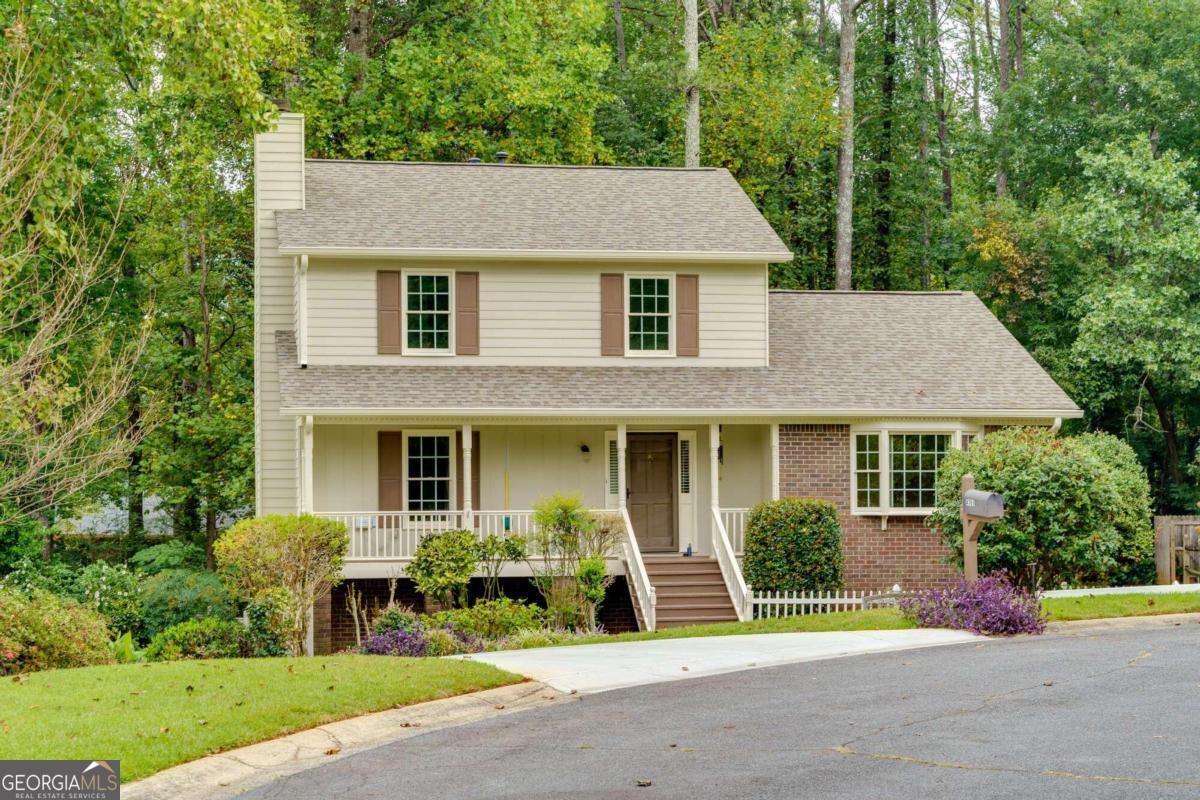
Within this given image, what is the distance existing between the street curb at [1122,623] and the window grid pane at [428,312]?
1138cm

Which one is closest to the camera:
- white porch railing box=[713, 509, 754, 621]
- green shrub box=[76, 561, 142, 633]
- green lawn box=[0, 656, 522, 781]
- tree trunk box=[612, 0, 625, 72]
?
green lawn box=[0, 656, 522, 781]

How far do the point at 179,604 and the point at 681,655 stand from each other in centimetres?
946

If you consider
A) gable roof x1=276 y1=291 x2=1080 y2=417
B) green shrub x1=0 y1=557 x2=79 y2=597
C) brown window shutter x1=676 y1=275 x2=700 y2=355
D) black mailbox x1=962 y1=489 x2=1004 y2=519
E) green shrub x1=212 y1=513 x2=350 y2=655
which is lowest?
green shrub x1=0 y1=557 x2=79 y2=597

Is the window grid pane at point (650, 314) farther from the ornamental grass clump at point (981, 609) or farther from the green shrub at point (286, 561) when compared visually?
the ornamental grass clump at point (981, 609)

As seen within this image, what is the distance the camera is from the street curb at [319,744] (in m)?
10.0

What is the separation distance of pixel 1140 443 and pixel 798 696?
22880 millimetres

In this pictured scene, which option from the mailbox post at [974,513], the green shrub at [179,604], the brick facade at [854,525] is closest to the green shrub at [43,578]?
the green shrub at [179,604]

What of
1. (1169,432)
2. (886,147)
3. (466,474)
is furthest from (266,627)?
(886,147)

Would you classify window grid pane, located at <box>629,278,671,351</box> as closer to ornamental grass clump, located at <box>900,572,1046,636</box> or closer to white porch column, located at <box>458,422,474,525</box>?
white porch column, located at <box>458,422,474,525</box>

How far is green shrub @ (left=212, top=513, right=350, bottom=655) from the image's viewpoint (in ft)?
63.7

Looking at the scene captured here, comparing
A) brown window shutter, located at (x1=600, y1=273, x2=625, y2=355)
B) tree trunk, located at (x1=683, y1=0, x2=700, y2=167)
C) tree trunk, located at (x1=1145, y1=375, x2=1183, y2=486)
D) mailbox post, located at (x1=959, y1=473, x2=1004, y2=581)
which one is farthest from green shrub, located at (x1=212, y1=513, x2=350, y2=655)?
tree trunk, located at (x1=1145, y1=375, x2=1183, y2=486)

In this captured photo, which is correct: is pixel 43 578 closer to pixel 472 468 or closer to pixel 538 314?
pixel 472 468

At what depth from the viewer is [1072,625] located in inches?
717
